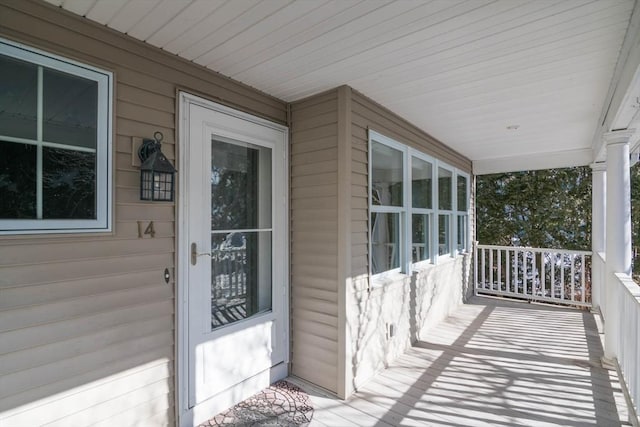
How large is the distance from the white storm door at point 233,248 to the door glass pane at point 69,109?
0.57m

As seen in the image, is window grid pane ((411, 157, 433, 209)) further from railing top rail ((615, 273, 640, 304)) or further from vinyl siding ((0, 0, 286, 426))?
vinyl siding ((0, 0, 286, 426))

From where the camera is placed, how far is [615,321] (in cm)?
320

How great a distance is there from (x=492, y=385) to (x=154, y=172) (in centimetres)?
317

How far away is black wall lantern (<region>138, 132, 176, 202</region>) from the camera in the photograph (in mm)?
1985

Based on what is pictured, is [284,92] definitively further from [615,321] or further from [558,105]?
[615,321]

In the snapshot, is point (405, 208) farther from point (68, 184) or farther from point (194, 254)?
point (68, 184)

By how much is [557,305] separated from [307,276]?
17.0 ft

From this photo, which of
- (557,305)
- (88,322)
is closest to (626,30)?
(88,322)

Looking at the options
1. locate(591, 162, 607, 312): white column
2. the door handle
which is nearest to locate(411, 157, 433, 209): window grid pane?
the door handle

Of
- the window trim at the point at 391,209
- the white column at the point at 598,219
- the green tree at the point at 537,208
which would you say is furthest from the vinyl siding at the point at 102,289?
the green tree at the point at 537,208

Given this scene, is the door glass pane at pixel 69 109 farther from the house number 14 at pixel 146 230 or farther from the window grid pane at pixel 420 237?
the window grid pane at pixel 420 237

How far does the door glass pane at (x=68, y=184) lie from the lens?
1.69m

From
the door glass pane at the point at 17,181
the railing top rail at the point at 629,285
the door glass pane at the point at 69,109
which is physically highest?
the door glass pane at the point at 69,109

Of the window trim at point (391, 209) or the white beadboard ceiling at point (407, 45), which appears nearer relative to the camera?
the white beadboard ceiling at point (407, 45)
